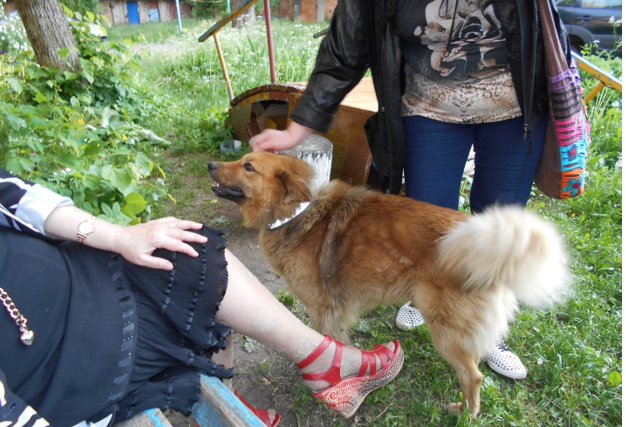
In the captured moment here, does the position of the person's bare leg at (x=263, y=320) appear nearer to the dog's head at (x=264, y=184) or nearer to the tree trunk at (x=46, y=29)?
the dog's head at (x=264, y=184)

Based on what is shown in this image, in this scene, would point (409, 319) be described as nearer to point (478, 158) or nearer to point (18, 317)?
point (478, 158)

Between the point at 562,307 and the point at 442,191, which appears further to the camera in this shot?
the point at 562,307

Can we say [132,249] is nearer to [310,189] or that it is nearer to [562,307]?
[310,189]

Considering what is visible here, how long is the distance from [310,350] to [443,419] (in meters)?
0.84

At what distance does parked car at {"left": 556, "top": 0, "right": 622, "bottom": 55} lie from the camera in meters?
7.99

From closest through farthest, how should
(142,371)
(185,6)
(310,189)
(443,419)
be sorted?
(142,371), (443,419), (310,189), (185,6)

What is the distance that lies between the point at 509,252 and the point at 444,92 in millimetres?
755

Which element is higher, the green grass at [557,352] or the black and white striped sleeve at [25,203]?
the black and white striped sleeve at [25,203]

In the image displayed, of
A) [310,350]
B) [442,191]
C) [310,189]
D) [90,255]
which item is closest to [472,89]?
[442,191]

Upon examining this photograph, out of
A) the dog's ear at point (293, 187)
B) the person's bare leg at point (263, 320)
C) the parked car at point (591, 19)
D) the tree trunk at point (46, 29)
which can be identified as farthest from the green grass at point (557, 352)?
the parked car at point (591, 19)

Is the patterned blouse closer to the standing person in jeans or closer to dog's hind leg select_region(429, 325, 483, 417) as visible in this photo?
the standing person in jeans

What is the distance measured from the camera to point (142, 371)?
1.22 metres

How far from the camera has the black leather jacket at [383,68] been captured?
163cm

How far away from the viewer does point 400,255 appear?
185cm
